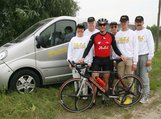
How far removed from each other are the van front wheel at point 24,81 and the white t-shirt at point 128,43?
2.18 meters

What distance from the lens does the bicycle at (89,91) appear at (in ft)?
20.1

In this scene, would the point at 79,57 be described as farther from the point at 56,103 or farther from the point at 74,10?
the point at 74,10

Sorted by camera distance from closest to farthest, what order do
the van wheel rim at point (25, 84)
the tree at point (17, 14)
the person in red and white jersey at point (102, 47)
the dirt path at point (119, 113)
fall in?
the dirt path at point (119, 113) → the person in red and white jersey at point (102, 47) → the van wheel rim at point (25, 84) → the tree at point (17, 14)

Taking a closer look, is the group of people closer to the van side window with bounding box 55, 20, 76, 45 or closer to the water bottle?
the water bottle

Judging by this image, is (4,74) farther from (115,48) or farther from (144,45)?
(144,45)

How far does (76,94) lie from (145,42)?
6.35ft

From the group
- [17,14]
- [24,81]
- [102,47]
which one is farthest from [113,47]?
[17,14]

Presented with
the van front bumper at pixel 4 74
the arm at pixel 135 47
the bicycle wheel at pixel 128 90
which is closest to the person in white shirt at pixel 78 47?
the bicycle wheel at pixel 128 90

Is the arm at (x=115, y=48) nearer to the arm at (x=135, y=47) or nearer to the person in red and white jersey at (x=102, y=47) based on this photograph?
the person in red and white jersey at (x=102, y=47)

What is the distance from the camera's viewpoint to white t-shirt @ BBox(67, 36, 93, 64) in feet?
20.8

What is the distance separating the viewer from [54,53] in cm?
727

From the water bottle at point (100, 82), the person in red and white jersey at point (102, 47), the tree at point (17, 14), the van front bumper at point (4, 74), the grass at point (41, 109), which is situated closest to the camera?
the grass at point (41, 109)

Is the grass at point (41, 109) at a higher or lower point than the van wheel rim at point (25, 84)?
lower

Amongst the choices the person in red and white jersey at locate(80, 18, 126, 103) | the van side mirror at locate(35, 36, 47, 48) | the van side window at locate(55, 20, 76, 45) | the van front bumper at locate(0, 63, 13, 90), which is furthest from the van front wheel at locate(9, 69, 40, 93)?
the person in red and white jersey at locate(80, 18, 126, 103)
